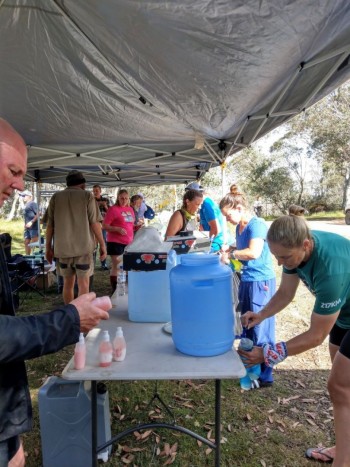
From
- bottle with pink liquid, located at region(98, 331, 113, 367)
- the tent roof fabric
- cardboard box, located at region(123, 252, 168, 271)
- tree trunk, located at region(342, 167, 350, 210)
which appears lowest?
bottle with pink liquid, located at region(98, 331, 113, 367)

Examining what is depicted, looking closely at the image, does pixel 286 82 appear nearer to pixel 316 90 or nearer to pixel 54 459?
pixel 316 90

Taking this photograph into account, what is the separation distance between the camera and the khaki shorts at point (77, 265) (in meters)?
4.28

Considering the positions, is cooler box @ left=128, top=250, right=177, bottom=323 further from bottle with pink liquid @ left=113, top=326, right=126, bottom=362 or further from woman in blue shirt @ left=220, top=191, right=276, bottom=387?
woman in blue shirt @ left=220, top=191, right=276, bottom=387

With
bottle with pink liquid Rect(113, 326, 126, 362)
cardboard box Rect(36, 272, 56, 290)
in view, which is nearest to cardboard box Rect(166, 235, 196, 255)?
bottle with pink liquid Rect(113, 326, 126, 362)

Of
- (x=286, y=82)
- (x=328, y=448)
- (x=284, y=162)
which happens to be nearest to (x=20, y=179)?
(x=286, y=82)

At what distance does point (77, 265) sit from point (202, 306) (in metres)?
3.12


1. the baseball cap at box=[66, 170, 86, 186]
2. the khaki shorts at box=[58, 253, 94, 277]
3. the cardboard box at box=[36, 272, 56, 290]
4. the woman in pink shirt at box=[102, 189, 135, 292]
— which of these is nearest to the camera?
the baseball cap at box=[66, 170, 86, 186]

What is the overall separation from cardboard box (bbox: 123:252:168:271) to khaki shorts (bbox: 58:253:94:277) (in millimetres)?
2576

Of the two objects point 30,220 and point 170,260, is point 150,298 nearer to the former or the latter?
point 170,260

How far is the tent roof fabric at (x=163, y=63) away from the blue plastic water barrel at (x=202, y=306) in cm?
115

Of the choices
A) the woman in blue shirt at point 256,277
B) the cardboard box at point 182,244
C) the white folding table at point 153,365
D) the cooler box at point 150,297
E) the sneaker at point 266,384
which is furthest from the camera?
the sneaker at point 266,384

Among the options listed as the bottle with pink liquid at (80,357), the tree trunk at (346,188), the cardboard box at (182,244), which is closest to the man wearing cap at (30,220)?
the cardboard box at (182,244)

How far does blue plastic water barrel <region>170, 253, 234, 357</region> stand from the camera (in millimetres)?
1463

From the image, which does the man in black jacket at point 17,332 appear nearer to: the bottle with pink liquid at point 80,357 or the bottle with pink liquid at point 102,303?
the bottle with pink liquid at point 102,303
